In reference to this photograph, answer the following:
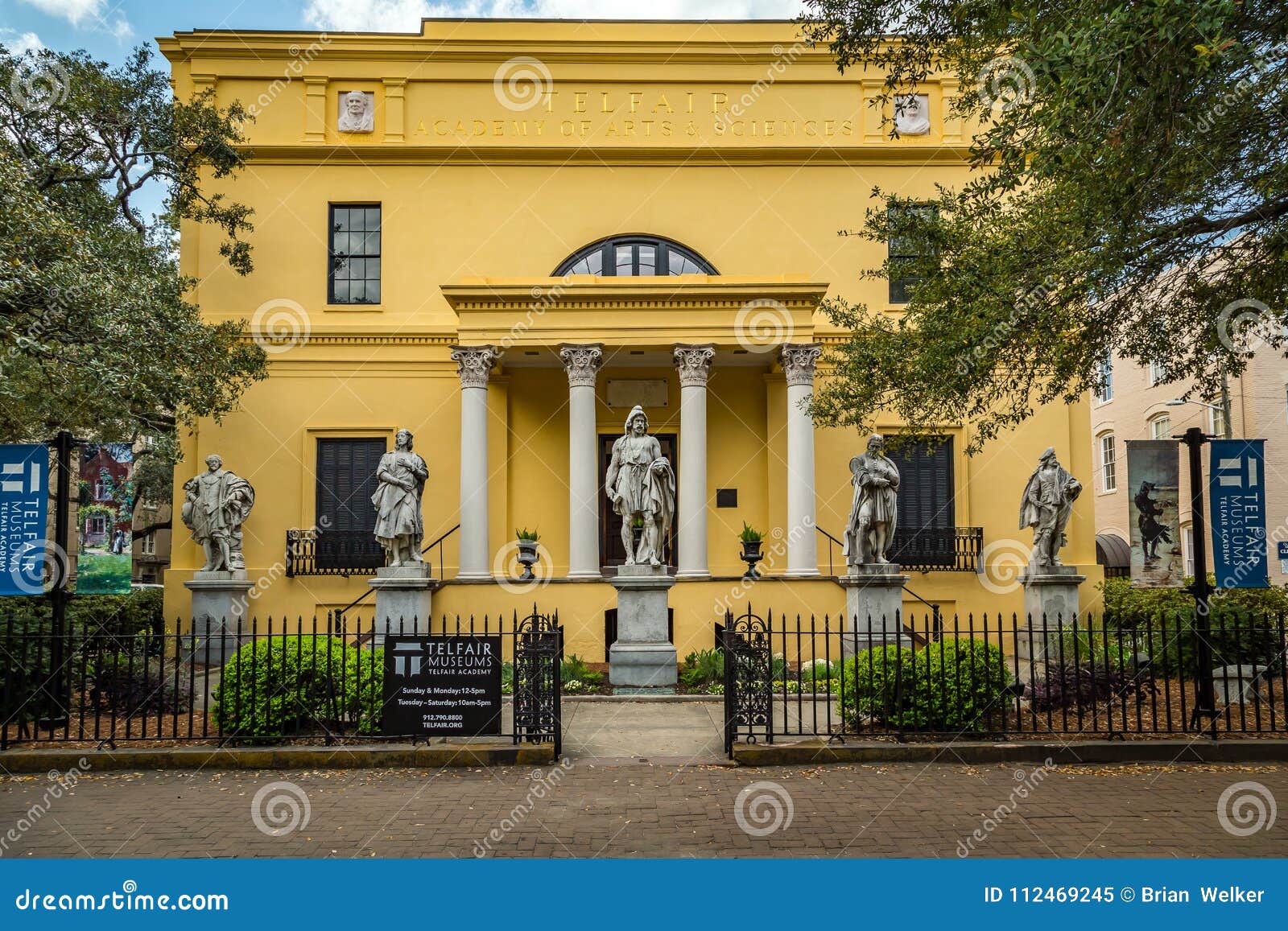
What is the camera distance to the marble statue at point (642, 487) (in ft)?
43.9

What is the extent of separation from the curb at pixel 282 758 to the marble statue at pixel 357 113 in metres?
15.8

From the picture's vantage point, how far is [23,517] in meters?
9.22

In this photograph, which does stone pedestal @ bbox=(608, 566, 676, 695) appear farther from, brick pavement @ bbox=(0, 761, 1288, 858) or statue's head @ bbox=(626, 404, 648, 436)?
brick pavement @ bbox=(0, 761, 1288, 858)

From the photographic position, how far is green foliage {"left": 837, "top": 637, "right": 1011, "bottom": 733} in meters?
8.91

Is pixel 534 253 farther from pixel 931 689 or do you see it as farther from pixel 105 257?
pixel 931 689

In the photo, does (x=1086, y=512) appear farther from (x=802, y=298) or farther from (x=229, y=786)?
(x=229, y=786)

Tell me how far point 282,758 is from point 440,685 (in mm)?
1533

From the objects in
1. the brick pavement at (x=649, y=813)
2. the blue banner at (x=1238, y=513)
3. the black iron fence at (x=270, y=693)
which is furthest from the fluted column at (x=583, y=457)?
the blue banner at (x=1238, y=513)

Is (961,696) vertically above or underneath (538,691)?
underneath

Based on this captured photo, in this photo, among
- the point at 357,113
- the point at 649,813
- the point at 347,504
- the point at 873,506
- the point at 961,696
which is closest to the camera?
the point at 649,813

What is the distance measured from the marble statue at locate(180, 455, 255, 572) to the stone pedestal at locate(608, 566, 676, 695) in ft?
25.5

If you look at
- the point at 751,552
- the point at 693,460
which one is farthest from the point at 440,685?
the point at 693,460

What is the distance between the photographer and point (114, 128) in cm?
1758

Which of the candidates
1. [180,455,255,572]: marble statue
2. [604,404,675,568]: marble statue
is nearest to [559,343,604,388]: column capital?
[604,404,675,568]: marble statue
